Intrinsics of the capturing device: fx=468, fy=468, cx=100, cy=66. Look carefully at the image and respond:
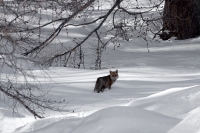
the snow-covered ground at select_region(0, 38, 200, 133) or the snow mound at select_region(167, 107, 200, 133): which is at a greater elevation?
the snow mound at select_region(167, 107, 200, 133)

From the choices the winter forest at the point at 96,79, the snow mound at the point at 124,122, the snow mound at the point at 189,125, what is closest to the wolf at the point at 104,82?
the winter forest at the point at 96,79

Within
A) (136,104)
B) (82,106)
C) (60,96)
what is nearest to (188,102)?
(136,104)

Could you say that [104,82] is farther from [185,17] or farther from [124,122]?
[185,17]

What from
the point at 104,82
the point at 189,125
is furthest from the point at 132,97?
the point at 189,125

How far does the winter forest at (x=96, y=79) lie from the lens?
4.11 metres

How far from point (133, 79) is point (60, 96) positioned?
6.17ft

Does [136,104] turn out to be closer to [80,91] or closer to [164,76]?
[80,91]

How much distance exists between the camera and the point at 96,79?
33.4 ft

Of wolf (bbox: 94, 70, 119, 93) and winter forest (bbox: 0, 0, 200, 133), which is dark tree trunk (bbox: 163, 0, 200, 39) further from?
wolf (bbox: 94, 70, 119, 93)

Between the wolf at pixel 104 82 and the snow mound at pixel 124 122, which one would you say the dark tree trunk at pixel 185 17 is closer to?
the wolf at pixel 104 82

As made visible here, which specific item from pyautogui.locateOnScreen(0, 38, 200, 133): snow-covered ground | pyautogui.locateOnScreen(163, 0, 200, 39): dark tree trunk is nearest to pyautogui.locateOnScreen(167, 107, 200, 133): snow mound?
pyautogui.locateOnScreen(0, 38, 200, 133): snow-covered ground

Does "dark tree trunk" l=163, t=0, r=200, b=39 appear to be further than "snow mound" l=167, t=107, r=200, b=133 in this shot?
Yes

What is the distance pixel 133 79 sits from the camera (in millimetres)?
9883

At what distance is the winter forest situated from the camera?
411cm
